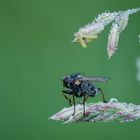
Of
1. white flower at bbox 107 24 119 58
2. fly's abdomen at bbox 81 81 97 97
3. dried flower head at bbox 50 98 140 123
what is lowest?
dried flower head at bbox 50 98 140 123

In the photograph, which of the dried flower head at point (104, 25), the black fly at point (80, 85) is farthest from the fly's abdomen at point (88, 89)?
the dried flower head at point (104, 25)

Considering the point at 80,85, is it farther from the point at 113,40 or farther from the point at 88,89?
the point at 113,40

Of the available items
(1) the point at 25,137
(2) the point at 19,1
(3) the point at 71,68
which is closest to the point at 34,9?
(2) the point at 19,1

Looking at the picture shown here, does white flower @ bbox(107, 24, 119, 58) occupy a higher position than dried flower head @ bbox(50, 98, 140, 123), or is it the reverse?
white flower @ bbox(107, 24, 119, 58)

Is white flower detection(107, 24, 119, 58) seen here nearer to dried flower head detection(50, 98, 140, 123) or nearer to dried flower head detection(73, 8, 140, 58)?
dried flower head detection(73, 8, 140, 58)

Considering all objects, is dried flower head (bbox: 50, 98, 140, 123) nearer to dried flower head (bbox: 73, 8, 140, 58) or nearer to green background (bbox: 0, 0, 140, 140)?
green background (bbox: 0, 0, 140, 140)

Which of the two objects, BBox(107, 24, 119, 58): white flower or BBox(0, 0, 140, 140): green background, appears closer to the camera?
BBox(107, 24, 119, 58): white flower

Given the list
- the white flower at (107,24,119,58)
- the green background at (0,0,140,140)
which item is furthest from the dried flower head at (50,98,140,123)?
the white flower at (107,24,119,58)

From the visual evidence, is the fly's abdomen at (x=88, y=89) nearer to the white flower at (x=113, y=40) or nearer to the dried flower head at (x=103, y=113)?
the dried flower head at (x=103, y=113)

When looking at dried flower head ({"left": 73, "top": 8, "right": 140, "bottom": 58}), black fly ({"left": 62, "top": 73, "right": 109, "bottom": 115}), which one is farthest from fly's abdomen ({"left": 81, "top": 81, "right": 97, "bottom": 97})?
dried flower head ({"left": 73, "top": 8, "right": 140, "bottom": 58})

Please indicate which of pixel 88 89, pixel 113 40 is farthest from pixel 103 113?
pixel 113 40
